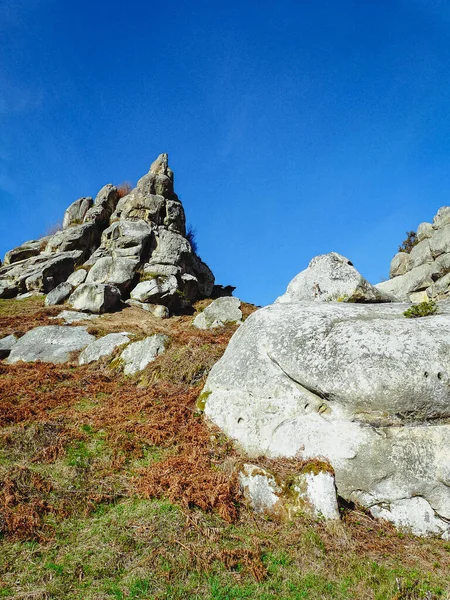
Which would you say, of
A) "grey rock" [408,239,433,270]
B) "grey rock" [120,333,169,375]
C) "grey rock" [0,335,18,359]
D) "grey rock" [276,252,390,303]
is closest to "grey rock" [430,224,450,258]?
"grey rock" [408,239,433,270]

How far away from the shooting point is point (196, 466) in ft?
28.9

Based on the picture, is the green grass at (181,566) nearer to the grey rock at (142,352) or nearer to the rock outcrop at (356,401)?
the rock outcrop at (356,401)

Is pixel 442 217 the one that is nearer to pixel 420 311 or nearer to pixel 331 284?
pixel 331 284

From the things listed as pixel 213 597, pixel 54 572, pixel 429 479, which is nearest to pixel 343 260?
pixel 429 479

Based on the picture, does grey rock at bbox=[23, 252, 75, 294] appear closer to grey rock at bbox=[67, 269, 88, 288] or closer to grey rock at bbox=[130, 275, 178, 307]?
grey rock at bbox=[67, 269, 88, 288]

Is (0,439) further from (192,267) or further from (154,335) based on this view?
(192,267)

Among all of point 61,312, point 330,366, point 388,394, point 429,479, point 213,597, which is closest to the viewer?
point 213,597

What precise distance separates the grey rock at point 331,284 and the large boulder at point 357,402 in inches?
115

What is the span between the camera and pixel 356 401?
28.8 ft

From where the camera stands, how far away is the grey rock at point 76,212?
174 feet

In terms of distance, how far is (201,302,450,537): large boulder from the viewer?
25.6ft

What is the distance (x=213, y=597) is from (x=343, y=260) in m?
13.7

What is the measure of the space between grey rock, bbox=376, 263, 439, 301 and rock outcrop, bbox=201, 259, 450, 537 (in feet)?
116

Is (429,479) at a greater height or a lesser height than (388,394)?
lesser
